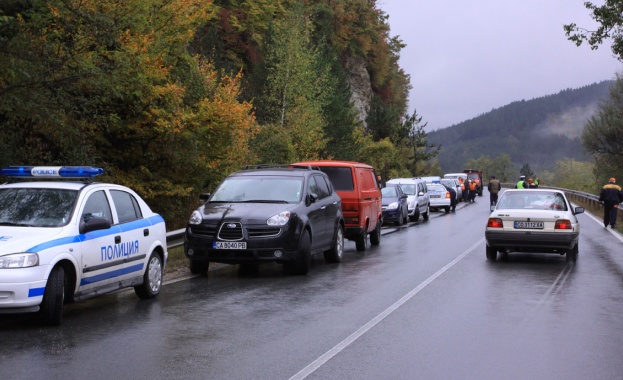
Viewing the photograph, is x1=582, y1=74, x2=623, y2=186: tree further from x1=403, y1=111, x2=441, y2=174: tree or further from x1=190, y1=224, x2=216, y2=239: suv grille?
x1=190, y1=224, x2=216, y2=239: suv grille

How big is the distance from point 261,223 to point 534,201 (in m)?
6.56

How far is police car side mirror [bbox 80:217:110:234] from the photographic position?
29.9 feet

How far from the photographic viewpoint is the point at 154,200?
85.4ft

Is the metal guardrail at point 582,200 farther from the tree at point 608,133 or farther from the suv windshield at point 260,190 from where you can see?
the tree at point 608,133

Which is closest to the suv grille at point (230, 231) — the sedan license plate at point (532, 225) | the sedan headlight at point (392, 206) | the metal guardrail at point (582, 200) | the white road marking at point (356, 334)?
the metal guardrail at point (582, 200)

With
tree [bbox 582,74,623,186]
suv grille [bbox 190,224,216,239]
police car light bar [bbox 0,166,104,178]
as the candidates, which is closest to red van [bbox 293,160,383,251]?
suv grille [bbox 190,224,216,239]

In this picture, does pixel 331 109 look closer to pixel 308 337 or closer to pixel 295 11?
pixel 295 11

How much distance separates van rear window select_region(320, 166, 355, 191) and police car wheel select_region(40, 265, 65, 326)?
A: 1075 cm

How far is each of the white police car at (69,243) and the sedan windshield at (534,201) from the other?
27.5 ft

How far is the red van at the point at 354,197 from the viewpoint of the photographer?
→ 18469mm

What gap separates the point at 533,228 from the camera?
15.9m

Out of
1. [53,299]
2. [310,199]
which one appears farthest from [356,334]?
[310,199]

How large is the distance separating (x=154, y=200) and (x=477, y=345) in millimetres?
19439

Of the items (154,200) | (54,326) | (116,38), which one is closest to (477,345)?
(54,326)
